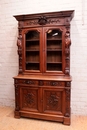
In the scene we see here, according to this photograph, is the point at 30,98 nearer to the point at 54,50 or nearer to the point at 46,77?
the point at 46,77

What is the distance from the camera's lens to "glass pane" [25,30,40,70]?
290 cm

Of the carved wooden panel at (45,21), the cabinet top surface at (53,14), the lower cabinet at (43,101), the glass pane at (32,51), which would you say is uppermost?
the cabinet top surface at (53,14)

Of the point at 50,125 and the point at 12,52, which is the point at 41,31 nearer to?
the point at 12,52

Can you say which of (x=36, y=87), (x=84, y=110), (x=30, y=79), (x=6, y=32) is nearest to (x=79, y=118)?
(x=84, y=110)

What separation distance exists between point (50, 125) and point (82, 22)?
2.23m

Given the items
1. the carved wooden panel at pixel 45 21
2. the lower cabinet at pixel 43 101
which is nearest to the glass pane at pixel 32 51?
the carved wooden panel at pixel 45 21

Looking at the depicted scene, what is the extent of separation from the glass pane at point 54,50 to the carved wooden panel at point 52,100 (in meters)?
0.48

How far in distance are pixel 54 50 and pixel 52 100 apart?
1.02m

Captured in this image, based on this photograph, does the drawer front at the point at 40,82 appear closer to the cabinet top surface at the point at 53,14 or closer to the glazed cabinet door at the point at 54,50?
the glazed cabinet door at the point at 54,50

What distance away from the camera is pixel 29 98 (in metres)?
2.75

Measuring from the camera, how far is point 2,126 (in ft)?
8.28

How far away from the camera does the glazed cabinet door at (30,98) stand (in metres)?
2.70

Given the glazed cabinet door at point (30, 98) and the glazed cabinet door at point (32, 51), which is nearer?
the glazed cabinet door at point (30, 98)

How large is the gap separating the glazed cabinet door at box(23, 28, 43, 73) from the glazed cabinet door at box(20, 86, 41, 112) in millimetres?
394
